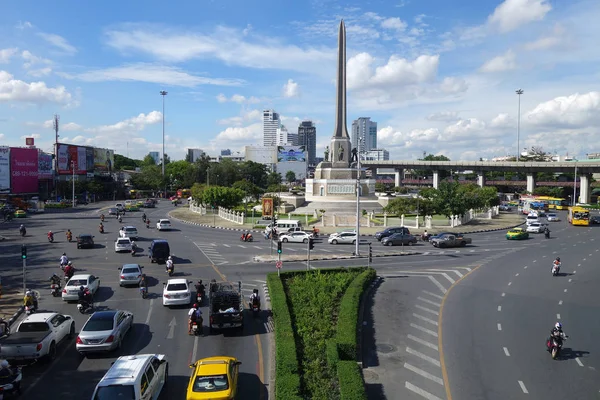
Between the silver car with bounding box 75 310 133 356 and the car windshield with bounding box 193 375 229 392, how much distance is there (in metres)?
5.29

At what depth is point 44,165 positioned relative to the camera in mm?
89000

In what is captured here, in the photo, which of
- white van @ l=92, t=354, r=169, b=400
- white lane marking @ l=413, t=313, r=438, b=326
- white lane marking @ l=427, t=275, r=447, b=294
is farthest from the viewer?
white lane marking @ l=427, t=275, r=447, b=294

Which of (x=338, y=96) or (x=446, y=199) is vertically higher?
(x=338, y=96)

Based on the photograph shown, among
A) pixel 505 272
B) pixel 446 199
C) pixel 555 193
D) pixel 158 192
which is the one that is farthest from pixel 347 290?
pixel 158 192

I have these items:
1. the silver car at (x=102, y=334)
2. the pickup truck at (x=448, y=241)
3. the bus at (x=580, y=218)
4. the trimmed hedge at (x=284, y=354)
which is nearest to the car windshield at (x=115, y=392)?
the trimmed hedge at (x=284, y=354)

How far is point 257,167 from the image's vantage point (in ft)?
472

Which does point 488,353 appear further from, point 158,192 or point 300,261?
point 158,192

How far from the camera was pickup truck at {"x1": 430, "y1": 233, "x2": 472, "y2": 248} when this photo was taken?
38938mm

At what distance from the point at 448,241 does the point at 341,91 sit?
41030mm

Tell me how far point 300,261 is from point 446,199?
1110 inches

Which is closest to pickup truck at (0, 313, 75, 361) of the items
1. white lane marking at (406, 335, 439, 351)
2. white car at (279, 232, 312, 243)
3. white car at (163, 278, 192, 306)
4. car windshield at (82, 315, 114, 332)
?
car windshield at (82, 315, 114, 332)

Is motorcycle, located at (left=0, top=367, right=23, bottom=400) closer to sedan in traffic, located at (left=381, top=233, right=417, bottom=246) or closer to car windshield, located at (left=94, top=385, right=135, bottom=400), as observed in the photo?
car windshield, located at (left=94, top=385, right=135, bottom=400)

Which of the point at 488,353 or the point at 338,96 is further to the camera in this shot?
the point at 338,96

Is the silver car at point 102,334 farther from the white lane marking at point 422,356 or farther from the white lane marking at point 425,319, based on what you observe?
the white lane marking at point 425,319
